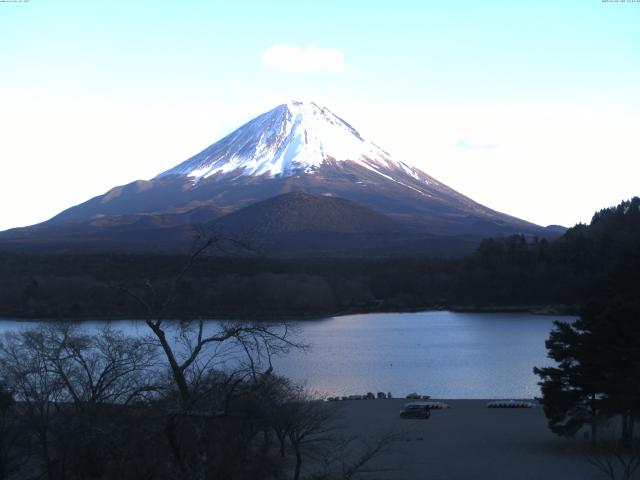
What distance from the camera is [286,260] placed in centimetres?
5119

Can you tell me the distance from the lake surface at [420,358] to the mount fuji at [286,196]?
3316 cm

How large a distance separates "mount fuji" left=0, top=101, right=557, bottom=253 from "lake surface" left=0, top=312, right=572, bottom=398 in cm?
3316

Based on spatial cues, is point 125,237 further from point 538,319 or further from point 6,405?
point 6,405

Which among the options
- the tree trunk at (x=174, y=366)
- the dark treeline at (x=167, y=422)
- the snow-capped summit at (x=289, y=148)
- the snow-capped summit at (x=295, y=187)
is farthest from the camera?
the snow-capped summit at (x=289, y=148)

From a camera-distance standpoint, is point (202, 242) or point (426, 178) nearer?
point (202, 242)

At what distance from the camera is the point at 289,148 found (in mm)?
100062

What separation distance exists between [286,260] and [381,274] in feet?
17.8

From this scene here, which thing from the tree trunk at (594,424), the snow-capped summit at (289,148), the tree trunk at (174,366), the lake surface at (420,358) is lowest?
the lake surface at (420,358)

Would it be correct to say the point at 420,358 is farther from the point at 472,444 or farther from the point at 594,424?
the point at 594,424

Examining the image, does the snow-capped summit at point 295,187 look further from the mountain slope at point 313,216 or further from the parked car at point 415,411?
the parked car at point 415,411

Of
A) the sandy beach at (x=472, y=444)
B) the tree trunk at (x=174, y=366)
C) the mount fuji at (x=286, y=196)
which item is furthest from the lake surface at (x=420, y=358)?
the mount fuji at (x=286, y=196)

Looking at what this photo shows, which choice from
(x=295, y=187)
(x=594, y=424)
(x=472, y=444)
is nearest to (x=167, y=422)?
(x=594, y=424)

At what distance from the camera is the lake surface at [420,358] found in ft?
63.7

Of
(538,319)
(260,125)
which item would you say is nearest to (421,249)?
(538,319)
